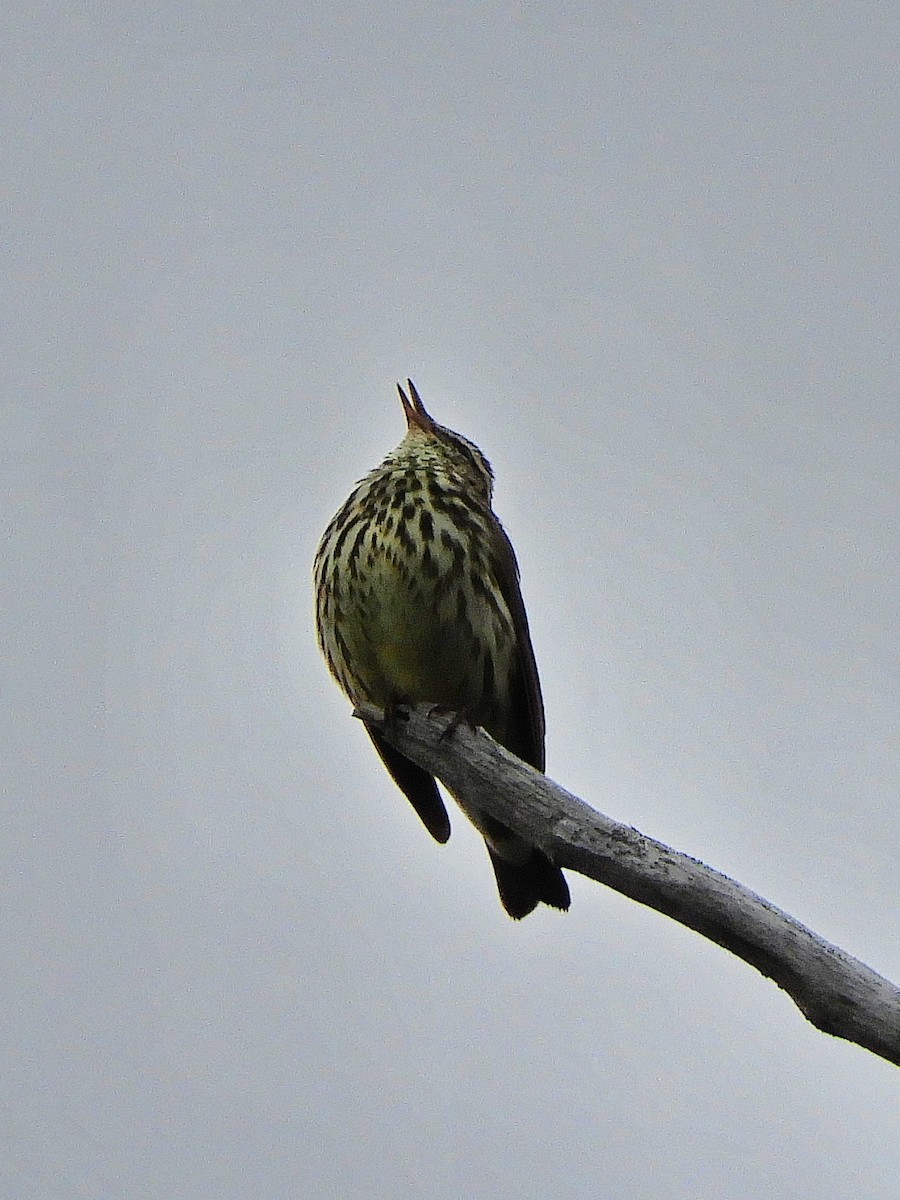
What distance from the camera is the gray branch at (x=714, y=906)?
9.50ft

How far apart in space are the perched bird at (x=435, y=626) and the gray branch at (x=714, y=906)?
1.85 m

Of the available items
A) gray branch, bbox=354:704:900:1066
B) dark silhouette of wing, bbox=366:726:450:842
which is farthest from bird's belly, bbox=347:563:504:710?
gray branch, bbox=354:704:900:1066

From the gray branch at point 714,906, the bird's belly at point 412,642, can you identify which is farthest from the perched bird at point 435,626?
the gray branch at point 714,906

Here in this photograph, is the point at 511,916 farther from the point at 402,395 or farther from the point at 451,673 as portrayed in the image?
the point at 402,395

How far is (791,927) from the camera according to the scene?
305 cm

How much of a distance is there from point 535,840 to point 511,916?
2504 millimetres

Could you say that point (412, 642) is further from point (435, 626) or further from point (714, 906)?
point (714, 906)

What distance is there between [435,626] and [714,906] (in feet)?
9.21

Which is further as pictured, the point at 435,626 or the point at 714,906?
the point at 435,626

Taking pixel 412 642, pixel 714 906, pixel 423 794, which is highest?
pixel 412 642

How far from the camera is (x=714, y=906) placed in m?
3.12

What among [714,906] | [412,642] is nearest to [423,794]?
[412,642]

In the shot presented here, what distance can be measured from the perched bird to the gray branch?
1853mm

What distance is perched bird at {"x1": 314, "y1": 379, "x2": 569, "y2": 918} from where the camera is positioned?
5.79 metres
